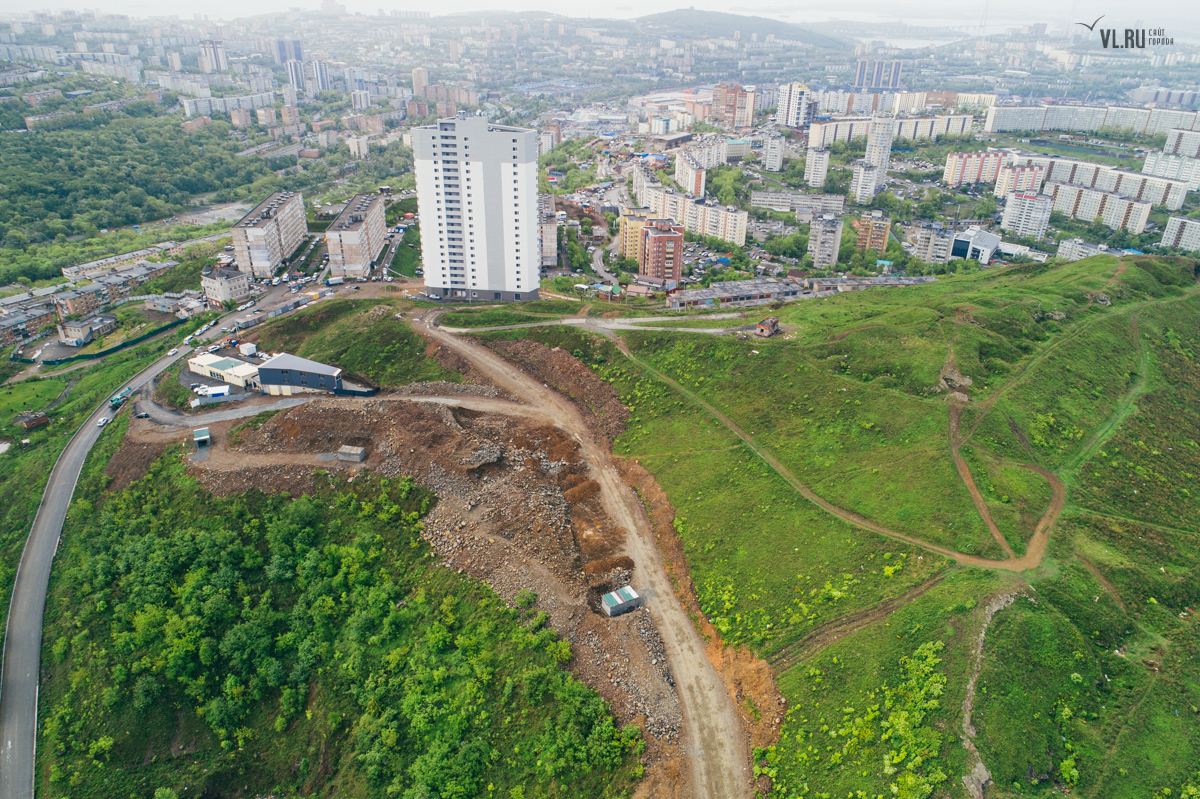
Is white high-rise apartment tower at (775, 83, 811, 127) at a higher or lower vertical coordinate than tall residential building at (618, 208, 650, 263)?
higher

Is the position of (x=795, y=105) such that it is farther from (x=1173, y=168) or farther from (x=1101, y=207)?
(x=1101, y=207)

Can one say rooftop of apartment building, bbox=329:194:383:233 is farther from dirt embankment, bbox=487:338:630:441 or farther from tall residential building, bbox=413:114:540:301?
dirt embankment, bbox=487:338:630:441

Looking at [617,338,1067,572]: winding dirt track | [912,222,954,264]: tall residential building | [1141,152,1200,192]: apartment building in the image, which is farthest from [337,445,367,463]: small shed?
[1141,152,1200,192]: apartment building

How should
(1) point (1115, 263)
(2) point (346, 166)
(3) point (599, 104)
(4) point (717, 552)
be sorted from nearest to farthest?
(4) point (717, 552) → (1) point (1115, 263) → (2) point (346, 166) → (3) point (599, 104)

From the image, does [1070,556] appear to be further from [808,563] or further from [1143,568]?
[808,563]

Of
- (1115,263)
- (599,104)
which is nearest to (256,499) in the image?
(1115,263)

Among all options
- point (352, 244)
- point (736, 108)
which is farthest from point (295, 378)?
point (736, 108)
